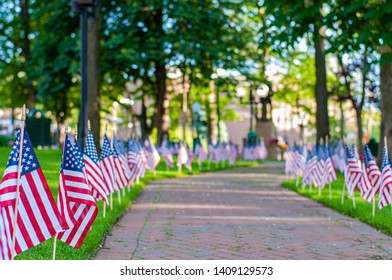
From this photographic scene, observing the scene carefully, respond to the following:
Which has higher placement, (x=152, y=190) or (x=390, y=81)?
(x=390, y=81)

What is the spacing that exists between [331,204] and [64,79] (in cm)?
2113

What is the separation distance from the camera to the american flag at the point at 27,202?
6.36 meters

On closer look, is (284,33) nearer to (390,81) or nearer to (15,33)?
(390,81)

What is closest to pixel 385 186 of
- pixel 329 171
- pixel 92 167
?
pixel 329 171

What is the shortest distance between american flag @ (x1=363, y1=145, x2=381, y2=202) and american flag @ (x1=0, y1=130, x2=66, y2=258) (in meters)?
8.22

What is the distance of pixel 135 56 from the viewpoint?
103ft

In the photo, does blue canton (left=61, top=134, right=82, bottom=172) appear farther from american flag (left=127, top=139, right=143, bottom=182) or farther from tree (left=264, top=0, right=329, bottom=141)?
american flag (left=127, top=139, right=143, bottom=182)

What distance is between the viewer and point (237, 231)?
11.4m

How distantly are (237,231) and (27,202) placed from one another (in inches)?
211

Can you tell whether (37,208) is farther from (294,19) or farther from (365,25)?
(294,19)

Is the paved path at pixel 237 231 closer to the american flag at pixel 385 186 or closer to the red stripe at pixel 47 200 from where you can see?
the american flag at pixel 385 186

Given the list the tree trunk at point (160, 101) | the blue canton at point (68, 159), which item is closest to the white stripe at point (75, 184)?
the blue canton at point (68, 159)
